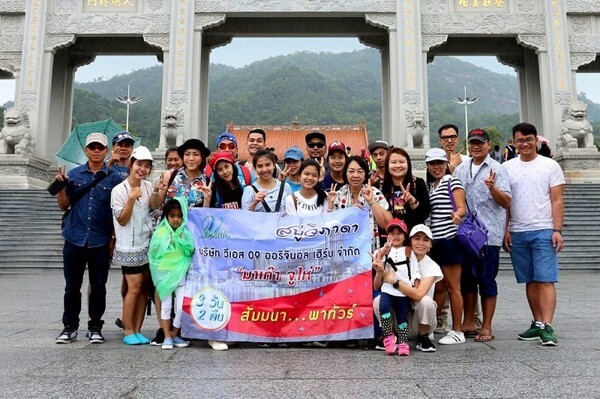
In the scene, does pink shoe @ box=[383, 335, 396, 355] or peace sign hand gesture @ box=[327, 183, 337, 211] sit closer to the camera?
pink shoe @ box=[383, 335, 396, 355]

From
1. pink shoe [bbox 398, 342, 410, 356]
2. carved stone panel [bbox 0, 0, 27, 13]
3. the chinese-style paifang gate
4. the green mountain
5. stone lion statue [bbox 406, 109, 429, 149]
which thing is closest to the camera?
pink shoe [bbox 398, 342, 410, 356]

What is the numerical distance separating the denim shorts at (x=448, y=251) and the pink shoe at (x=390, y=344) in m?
0.81

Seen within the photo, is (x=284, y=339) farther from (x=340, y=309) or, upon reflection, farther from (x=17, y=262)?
(x=17, y=262)

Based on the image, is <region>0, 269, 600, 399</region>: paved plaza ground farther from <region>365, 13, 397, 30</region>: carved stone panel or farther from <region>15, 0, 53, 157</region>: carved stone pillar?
<region>365, 13, 397, 30</region>: carved stone panel

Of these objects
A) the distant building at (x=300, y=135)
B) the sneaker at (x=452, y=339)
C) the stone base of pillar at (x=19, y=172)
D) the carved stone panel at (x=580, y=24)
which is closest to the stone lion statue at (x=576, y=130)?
the carved stone panel at (x=580, y=24)

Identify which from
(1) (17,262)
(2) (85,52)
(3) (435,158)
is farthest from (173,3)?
(3) (435,158)

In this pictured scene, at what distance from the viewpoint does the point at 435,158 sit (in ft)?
12.3

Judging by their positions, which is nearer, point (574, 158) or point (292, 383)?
point (292, 383)

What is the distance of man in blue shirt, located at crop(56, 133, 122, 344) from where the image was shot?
3.67 m

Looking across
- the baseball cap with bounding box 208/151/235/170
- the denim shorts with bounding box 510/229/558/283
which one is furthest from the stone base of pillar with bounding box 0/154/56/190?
the denim shorts with bounding box 510/229/558/283

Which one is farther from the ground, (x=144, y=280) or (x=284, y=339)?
(x=144, y=280)

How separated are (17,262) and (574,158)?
1416 centimetres

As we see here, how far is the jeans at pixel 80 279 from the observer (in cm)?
366

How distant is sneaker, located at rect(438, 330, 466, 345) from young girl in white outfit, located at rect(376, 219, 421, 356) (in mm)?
441
